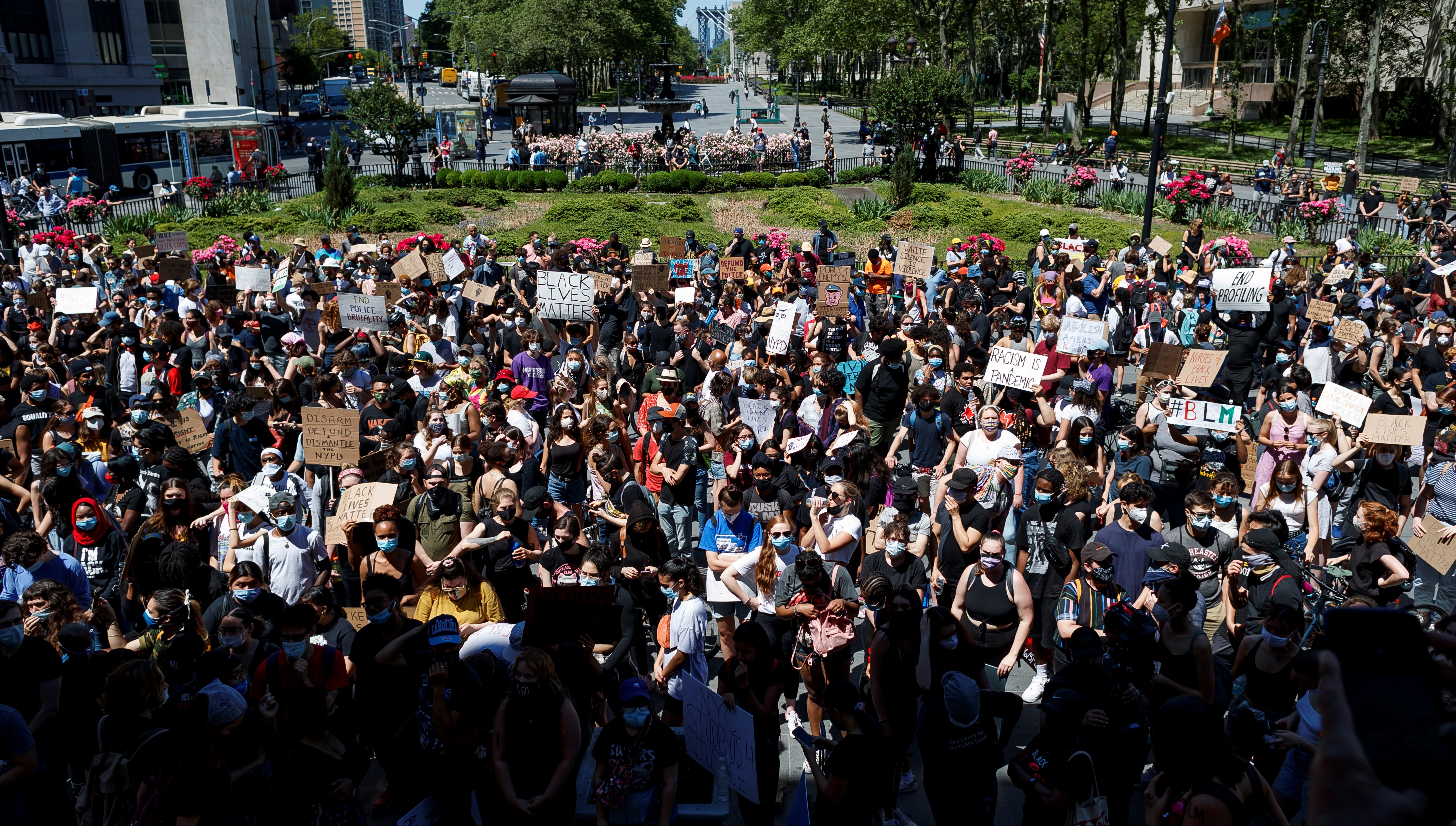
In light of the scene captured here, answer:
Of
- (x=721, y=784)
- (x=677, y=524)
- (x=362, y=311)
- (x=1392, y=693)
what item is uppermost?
(x=1392, y=693)

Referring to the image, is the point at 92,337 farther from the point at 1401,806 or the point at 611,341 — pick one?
the point at 1401,806

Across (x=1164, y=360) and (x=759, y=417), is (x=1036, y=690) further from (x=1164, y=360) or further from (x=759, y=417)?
(x=1164, y=360)

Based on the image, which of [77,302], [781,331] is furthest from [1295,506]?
[77,302]

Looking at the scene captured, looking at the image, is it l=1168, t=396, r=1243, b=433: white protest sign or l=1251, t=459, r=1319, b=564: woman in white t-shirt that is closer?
l=1251, t=459, r=1319, b=564: woman in white t-shirt

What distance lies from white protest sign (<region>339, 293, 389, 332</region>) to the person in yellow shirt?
6.84m

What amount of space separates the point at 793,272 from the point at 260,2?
99109 millimetres

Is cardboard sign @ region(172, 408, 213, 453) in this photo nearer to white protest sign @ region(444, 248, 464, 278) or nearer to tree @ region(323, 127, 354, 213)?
white protest sign @ region(444, 248, 464, 278)

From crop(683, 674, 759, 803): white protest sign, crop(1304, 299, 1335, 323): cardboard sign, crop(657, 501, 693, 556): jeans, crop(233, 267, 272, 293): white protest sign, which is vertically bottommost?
crop(657, 501, 693, 556): jeans

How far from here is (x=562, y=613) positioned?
5.89 metres

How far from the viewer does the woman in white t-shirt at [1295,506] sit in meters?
7.95

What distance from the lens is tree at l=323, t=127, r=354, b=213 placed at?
30.6 meters

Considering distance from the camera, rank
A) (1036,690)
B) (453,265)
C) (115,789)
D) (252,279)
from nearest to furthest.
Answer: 1. (115,789)
2. (1036,690)
3. (252,279)
4. (453,265)

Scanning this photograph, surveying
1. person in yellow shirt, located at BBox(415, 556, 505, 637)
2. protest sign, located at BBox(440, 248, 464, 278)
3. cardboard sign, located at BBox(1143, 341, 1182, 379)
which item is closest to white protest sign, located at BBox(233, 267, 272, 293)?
protest sign, located at BBox(440, 248, 464, 278)

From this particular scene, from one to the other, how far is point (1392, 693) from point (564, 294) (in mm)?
12301
